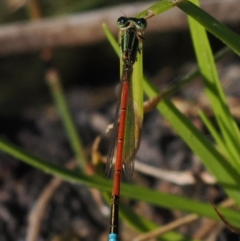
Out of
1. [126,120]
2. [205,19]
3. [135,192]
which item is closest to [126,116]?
[126,120]

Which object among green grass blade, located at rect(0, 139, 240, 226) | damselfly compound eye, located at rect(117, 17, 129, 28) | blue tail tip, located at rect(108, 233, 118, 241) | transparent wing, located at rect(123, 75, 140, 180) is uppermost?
damselfly compound eye, located at rect(117, 17, 129, 28)

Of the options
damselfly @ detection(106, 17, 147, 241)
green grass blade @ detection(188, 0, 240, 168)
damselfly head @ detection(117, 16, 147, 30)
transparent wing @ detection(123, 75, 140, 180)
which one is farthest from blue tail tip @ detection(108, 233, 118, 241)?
damselfly head @ detection(117, 16, 147, 30)

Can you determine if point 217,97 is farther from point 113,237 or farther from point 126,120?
point 113,237

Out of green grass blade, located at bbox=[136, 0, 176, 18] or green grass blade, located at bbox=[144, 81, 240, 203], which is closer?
green grass blade, located at bbox=[136, 0, 176, 18]

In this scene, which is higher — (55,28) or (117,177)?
(55,28)

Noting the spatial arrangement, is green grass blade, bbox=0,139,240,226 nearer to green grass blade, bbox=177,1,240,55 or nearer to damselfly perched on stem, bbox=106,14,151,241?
damselfly perched on stem, bbox=106,14,151,241

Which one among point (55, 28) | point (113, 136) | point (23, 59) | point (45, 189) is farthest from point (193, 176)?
point (23, 59)

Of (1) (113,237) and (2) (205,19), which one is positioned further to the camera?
(1) (113,237)

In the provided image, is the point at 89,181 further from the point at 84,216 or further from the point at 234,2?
the point at 234,2

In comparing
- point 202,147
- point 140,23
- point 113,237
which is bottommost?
point 113,237
